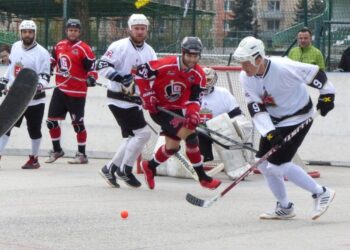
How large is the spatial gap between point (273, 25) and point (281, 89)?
246 inches

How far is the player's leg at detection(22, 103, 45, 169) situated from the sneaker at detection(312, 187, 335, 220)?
4.93 metres

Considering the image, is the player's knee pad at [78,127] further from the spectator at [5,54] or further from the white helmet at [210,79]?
the spectator at [5,54]

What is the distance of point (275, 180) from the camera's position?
7.67 meters

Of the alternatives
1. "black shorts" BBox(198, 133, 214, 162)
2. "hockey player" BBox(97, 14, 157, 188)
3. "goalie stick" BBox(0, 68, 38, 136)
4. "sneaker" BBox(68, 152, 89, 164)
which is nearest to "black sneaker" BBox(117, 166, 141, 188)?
"hockey player" BBox(97, 14, 157, 188)

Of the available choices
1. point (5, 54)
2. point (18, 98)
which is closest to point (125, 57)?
point (5, 54)

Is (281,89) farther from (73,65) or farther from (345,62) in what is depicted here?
(345,62)

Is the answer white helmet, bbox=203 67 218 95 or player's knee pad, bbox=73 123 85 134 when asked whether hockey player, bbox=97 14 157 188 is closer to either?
white helmet, bbox=203 67 218 95

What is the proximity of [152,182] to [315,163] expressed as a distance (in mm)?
3846

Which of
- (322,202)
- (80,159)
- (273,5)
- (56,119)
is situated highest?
(273,5)

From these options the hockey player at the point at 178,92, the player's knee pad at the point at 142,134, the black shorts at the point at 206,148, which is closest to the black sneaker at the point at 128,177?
the player's knee pad at the point at 142,134

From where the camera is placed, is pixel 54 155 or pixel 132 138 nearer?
pixel 132 138

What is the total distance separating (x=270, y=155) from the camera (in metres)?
7.56

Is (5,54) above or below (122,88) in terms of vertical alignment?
above

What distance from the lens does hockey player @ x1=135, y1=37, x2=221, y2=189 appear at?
8891 mm
